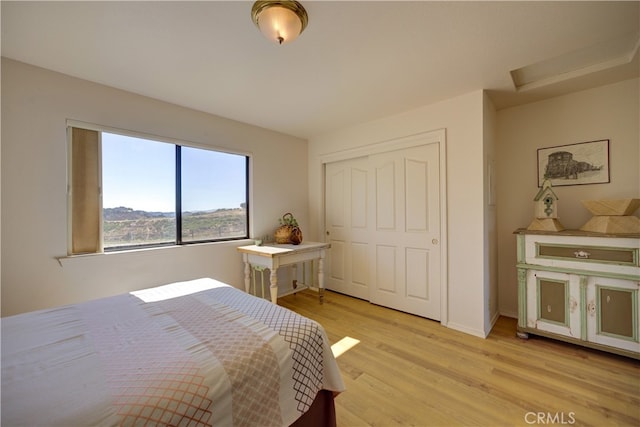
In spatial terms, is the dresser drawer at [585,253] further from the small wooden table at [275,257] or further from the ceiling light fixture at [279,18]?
the ceiling light fixture at [279,18]

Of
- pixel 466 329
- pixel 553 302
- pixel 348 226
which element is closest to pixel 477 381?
pixel 466 329

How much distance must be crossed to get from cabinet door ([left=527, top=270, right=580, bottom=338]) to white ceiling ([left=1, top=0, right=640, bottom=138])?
1835 millimetres

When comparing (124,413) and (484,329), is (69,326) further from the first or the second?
(484,329)

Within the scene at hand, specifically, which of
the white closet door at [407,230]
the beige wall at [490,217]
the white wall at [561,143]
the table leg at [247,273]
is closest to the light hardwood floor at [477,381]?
the beige wall at [490,217]

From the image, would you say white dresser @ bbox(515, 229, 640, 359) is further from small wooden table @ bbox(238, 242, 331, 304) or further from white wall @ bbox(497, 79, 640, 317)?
small wooden table @ bbox(238, 242, 331, 304)

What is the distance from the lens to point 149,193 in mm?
2559

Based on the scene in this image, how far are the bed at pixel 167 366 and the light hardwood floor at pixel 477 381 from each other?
1.87 feet

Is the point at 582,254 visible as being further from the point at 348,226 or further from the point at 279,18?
the point at 279,18

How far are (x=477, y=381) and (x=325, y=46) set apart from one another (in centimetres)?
266

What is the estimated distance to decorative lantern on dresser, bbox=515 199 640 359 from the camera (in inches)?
77.4

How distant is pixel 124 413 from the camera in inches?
29.8

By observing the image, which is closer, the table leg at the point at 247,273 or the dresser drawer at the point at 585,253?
the dresser drawer at the point at 585,253

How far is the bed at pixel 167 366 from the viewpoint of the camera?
0.79 meters

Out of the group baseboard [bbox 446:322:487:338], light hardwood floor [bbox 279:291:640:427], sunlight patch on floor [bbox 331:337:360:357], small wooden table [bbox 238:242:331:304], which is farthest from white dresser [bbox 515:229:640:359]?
small wooden table [bbox 238:242:331:304]
